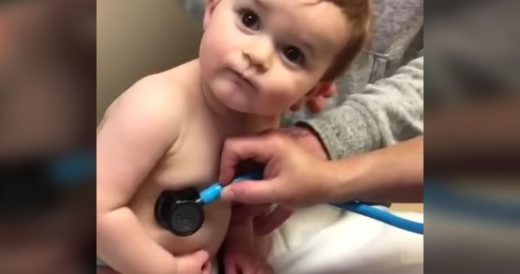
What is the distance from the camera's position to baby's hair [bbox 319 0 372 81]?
63cm

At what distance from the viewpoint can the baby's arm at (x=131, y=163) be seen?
1.96 ft

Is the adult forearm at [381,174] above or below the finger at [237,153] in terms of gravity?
below

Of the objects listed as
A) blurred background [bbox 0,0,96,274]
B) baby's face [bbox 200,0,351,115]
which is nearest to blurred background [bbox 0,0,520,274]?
blurred background [bbox 0,0,96,274]

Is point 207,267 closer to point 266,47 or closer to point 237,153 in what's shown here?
point 237,153

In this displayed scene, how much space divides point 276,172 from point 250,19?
133 millimetres

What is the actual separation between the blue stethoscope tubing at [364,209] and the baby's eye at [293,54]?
11cm

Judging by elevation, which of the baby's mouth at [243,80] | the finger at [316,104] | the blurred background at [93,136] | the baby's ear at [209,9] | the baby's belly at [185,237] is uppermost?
the blurred background at [93,136]

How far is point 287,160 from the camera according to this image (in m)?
0.65

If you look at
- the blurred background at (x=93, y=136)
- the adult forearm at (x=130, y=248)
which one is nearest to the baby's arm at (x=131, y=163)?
the adult forearm at (x=130, y=248)

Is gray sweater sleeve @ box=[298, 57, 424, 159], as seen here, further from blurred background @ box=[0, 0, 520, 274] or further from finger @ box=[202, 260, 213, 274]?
blurred background @ box=[0, 0, 520, 274]

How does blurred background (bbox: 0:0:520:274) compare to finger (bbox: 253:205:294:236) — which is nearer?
blurred background (bbox: 0:0:520:274)

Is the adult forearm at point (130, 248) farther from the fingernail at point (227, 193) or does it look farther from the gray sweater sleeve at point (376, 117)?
the gray sweater sleeve at point (376, 117)

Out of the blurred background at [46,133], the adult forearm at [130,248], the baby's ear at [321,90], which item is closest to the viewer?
the blurred background at [46,133]

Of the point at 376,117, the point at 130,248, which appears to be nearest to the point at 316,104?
the point at 376,117
